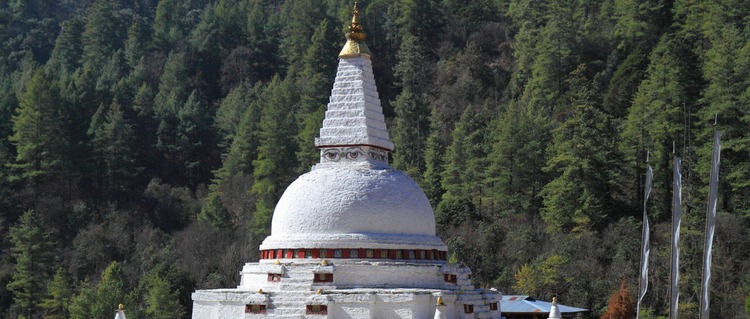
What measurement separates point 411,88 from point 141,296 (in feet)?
101

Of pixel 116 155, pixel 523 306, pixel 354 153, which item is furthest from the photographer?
pixel 116 155

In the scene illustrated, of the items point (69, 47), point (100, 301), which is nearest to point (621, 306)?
point (100, 301)

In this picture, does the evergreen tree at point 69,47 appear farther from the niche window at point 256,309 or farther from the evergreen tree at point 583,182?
the niche window at point 256,309

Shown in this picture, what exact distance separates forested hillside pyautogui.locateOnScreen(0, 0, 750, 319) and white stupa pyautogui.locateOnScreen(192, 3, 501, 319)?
18044 millimetres

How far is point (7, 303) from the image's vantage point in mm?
66188

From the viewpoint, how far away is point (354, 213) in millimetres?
38000

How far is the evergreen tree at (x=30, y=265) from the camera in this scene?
62.6 meters

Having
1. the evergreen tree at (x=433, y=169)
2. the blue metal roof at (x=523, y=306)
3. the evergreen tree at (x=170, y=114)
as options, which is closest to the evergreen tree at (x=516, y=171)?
the evergreen tree at (x=433, y=169)

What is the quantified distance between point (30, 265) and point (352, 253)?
98.4 ft

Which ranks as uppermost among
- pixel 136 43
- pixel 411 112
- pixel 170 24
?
pixel 170 24

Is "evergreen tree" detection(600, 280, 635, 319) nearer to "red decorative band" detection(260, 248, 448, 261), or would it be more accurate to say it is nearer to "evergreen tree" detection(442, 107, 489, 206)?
"red decorative band" detection(260, 248, 448, 261)

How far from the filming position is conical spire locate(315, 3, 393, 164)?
39938 mm

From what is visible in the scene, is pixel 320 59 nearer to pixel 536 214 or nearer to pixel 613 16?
pixel 613 16

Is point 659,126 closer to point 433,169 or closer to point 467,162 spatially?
point 467,162
